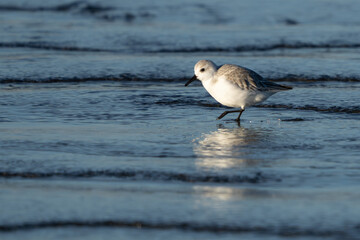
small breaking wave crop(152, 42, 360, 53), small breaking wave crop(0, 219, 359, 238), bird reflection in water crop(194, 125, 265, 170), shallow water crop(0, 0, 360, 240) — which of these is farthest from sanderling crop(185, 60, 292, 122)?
small breaking wave crop(152, 42, 360, 53)

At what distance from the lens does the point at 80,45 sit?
479 inches

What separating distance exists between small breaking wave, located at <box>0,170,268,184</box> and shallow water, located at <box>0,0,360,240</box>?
0.01 m

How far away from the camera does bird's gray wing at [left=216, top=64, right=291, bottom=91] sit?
7254mm

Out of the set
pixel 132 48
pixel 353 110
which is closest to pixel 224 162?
pixel 353 110

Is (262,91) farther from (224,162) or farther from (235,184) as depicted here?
(235,184)

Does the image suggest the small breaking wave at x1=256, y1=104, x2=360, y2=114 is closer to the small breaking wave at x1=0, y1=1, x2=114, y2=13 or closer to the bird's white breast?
the bird's white breast

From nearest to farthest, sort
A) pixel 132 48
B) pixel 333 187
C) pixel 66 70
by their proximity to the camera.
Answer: pixel 333 187
pixel 66 70
pixel 132 48

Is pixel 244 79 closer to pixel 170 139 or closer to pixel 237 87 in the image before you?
pixel 237 87

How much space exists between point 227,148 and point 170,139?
567mm

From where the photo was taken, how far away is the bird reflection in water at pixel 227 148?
211 inches

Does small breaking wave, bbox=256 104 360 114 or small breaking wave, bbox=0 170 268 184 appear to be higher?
small breaking wave, bbox=256 104 360 114

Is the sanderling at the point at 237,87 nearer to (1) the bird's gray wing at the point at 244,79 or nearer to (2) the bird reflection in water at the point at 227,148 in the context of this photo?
(1) the bird's gray wing at the point at 244,79

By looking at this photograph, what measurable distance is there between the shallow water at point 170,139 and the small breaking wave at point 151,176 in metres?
0.01

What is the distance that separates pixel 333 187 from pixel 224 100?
2.72 m
